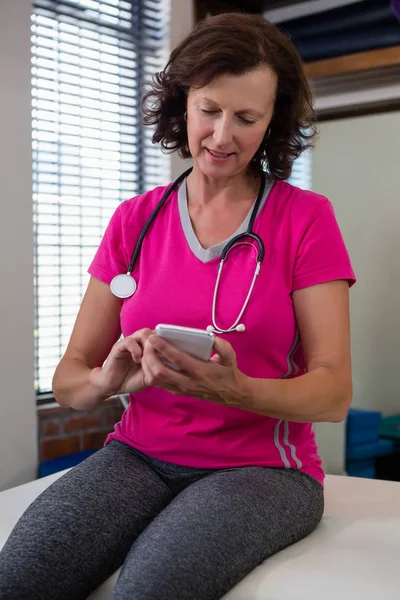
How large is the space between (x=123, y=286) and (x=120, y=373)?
201mm

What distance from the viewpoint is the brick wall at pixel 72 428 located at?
6.57ft

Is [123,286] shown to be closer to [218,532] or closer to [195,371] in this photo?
[195,371]

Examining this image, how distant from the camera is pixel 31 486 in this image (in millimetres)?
1567

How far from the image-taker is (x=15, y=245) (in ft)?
6.09

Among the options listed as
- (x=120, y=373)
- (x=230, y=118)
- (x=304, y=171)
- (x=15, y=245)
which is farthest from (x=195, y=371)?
(x=304, y=171)

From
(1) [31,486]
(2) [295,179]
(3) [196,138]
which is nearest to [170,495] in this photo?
(1) [31,486]

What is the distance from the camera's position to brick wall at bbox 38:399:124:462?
2.00 m

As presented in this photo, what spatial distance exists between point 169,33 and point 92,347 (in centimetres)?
131

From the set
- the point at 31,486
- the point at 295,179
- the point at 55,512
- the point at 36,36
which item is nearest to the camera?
the point at 55,512

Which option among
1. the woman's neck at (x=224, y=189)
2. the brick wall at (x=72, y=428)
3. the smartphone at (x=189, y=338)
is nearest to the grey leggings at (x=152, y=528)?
the smartphone at (x=189, y=338)

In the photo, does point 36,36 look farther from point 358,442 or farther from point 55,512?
point 358,442

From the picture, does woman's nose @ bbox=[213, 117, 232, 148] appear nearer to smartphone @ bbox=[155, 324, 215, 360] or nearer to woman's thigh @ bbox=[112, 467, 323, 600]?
smartphone @ bbox=[155, 324, 215, 360]

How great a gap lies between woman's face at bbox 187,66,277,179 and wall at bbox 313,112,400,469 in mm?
946

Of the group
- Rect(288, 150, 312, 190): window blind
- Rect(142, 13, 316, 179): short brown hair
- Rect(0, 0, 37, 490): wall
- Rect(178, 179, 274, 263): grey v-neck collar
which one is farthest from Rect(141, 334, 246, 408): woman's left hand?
Rect(288, 150, 312, 190): window blind
